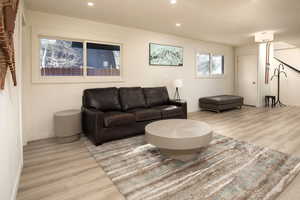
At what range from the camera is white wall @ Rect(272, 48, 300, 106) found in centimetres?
683

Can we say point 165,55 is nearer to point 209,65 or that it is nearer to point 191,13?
point 191,13

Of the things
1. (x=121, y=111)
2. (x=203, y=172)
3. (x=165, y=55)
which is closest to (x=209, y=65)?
(x=165, y=55)

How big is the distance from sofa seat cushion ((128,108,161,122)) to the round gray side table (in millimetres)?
1129

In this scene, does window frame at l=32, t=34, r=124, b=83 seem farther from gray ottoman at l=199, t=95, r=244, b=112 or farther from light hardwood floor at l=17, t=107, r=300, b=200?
gray ottoman at l=199, t=95, r=244, b=112

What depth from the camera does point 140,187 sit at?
187cm

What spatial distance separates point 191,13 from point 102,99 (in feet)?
→ 8.70

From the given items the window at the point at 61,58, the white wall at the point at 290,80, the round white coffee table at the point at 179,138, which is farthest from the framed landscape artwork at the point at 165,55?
the white wall at the point at 290,80

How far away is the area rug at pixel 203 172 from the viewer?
1760 millimetres

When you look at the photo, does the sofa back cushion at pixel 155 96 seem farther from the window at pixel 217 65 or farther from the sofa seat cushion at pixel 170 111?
the window at pixel 217 65

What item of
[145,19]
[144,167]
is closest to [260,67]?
[145,19]

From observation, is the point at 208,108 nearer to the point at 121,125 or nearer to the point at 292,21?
the point at 292,21

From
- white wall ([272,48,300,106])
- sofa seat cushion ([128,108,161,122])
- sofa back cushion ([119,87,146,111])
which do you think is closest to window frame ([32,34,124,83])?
sofa back cushion ([119,87,146,111])

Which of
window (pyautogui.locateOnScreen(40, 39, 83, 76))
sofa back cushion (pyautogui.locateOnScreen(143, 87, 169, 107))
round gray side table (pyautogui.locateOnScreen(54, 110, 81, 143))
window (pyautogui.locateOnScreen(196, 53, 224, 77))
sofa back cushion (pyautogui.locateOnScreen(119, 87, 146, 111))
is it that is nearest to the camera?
round gray side table (pyautogui.locateOnScreen(54, 110, 81, 143))

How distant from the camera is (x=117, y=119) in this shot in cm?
313
